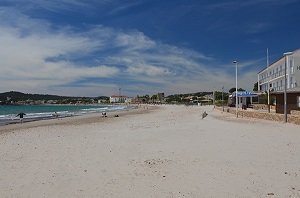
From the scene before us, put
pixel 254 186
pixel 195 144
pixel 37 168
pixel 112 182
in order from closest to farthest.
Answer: pixel 254 186
pixel 112 182
pixel 37 168
pixel 195 144

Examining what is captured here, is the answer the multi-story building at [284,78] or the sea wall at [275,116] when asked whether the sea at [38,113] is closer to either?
the sea wall at [275,116]

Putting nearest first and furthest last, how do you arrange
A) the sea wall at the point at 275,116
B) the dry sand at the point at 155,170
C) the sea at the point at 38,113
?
A: the dry sand at the point at 155,170 → the sea wall at the point at 275,116 → the sea at the point at 38,113

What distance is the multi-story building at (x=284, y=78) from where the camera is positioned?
31.2 m

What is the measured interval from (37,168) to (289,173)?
7.02m

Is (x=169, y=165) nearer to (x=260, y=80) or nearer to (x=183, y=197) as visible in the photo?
(x=183, y=197)

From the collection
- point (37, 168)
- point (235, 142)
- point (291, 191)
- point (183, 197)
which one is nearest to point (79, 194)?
Result: point (183, 197)

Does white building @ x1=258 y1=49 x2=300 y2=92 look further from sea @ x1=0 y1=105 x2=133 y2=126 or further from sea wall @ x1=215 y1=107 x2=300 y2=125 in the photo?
sea @ x1=0 y1=105 x2=133 y2=126

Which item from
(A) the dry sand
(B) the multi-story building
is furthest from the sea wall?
(A) the dry sand

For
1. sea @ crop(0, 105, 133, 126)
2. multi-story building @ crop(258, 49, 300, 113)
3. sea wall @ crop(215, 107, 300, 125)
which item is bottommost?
sea @ crop(0, 105, 133, 126)

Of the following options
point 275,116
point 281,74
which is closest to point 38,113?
point 281,74

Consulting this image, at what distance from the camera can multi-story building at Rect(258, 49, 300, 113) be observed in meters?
31.2

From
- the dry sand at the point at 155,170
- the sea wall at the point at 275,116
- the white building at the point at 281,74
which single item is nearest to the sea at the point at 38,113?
the sea wall at the point at 275,116

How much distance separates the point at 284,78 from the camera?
3403 cm

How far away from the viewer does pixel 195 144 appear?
48.4 ft
